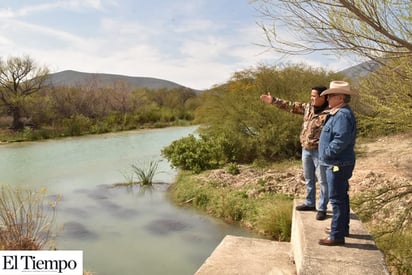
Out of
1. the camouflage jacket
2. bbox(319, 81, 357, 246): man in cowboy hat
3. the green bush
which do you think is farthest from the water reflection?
bbox(319, 81, 357, 246): man in cowboy hat

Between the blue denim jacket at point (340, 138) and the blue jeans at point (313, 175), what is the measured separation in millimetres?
544

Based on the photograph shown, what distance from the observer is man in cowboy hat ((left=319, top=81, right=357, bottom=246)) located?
2.85m

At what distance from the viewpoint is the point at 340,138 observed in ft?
9.28

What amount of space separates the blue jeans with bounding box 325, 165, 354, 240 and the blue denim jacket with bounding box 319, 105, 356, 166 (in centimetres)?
6

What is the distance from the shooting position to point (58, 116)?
2298 cm

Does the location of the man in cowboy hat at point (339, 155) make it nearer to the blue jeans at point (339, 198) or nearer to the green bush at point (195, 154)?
the blue jeans at point (339, 198)

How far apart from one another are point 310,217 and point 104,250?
10.3 ft

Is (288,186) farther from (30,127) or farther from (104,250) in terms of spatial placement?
(30,127)

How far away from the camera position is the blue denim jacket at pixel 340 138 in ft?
9.28

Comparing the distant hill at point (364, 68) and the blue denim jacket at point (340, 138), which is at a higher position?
the distant hill at point (364, 68)

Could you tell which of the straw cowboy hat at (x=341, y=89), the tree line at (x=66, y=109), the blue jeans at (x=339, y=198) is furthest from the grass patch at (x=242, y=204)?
the tree line at (x=66, y=109)

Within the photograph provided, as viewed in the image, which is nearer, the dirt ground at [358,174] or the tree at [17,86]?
the dirt ground at [358,174]

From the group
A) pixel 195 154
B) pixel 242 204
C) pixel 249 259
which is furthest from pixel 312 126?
pixel 195 154

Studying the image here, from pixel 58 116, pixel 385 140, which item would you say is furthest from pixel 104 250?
pixel 58 116
